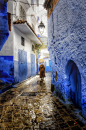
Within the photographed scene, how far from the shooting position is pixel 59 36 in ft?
13.6

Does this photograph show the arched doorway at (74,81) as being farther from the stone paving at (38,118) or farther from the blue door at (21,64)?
the blue door at (21,64)

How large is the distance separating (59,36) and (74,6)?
1335mm

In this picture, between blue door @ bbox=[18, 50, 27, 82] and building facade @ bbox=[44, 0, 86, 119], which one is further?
blue door @ bbox=[18, 50, 27, 82]

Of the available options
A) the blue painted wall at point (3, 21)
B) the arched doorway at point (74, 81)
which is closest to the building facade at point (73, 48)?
the arched doorway at point (74, 81)

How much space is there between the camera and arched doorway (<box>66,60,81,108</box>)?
3295mm

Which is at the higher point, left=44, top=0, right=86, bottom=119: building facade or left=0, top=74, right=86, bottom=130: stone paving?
left=44, top=0, right=86, bottom=119: building facade

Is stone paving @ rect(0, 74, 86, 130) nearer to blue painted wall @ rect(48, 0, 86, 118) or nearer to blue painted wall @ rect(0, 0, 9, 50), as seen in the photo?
blue painted wall @ rect(48, 0, 86, 118)

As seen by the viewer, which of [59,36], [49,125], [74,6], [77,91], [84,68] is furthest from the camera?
[59,36]

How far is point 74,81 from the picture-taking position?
3596 mm

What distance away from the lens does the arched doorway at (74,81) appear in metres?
3.29

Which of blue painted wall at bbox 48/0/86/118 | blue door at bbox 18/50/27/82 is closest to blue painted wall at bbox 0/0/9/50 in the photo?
blue painted wall at bbox 48/0/86/118

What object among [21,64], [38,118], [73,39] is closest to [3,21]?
[73,39]

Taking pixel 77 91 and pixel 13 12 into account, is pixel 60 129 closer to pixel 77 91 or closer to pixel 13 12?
pixel 77 91

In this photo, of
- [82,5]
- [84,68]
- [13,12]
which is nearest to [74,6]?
[82,5]
